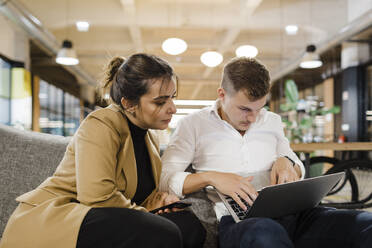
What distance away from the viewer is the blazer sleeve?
1.09 m

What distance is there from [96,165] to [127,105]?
12.6 inches

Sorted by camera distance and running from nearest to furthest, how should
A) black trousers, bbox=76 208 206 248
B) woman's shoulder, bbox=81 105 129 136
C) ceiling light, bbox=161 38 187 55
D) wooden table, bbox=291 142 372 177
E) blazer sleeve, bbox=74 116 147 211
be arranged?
black trousers, bbox=76 208 206 248
blazer sleeve, bbox=74 116 147 211
woman's shoulder, bbox=81 105 129 136
wooden table, bbox=291 142 372 177
ceiling light, bbox=161 38 187 55

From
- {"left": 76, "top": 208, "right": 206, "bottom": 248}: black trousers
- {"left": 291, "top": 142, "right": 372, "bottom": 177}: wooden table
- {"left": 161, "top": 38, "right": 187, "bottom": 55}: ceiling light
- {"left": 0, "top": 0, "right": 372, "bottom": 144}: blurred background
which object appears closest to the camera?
{"left": 76, "top": 208, "right": 206, "bottom": 248}: black trousers

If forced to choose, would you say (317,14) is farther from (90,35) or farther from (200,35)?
(90,35)

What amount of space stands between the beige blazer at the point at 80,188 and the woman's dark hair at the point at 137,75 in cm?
8

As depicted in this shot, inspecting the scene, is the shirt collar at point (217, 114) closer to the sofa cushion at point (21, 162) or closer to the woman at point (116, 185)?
the woman at point (116, 185)

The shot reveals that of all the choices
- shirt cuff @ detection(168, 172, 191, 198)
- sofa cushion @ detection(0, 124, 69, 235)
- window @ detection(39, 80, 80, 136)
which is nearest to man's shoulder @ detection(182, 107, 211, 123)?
shirt cuff @ detection(168, 172, 191, 198)

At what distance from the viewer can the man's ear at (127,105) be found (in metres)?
1.34

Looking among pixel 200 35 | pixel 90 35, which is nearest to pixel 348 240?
pixel 200 35

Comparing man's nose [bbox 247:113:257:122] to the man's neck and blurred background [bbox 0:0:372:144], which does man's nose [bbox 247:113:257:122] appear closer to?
the man's neck

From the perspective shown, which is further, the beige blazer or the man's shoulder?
the man's shoulder

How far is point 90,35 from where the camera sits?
909 centimetres

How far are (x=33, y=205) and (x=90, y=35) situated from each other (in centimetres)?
861

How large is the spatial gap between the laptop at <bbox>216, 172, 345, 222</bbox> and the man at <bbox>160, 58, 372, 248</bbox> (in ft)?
0.18
